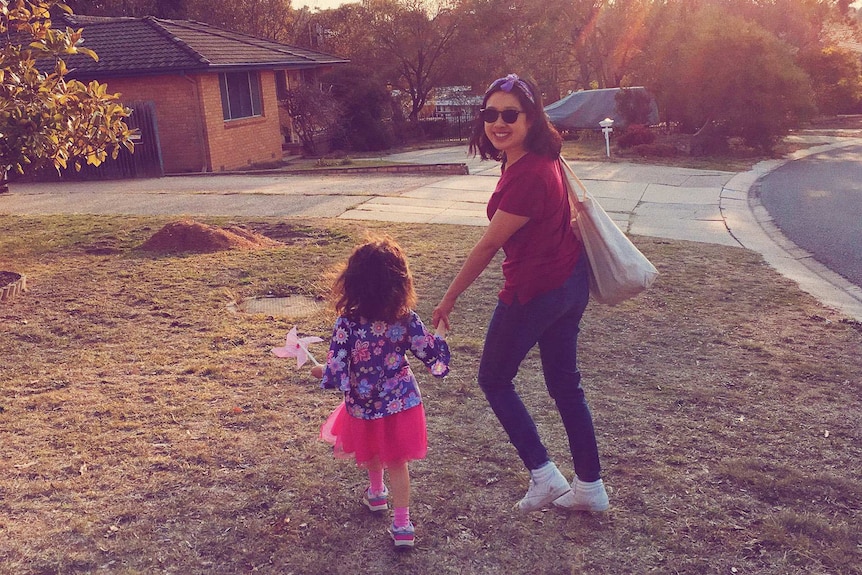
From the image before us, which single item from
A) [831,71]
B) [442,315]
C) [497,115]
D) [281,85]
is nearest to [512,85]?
[497,115]

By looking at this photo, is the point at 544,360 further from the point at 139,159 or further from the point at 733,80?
the point at 733,80

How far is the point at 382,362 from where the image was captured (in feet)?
9.73

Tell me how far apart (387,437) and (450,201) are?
9.52m

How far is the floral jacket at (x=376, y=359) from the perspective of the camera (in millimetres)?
2930

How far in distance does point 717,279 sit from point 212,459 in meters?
5.21

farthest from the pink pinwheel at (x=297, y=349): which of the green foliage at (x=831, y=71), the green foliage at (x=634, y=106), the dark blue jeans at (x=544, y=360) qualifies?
the green foliage at (x=831, y=71)

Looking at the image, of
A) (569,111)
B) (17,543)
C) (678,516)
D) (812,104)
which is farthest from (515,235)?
(569,111)

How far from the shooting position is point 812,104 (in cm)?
2027

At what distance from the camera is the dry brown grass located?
2.95 metres

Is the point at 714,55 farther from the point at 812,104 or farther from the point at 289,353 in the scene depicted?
the point at 289,353

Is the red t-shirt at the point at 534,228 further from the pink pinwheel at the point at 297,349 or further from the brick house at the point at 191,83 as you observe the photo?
the brick house at the point at 191,83

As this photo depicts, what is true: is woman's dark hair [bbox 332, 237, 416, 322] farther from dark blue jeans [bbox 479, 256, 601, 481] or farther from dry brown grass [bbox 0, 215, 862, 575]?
dry brown grass [bbox 0, 215, 862, 575]

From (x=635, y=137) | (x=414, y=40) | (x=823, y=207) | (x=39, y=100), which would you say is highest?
(x=414, y=40)

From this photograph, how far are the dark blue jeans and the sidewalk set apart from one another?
13.8 feet
